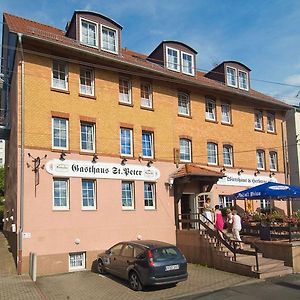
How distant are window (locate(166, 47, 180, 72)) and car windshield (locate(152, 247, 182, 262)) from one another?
42.4 ft

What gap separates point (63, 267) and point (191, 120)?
10561mm

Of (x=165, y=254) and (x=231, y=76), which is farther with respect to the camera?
(x=231, y=76)

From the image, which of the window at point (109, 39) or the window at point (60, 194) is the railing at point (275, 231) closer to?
the window at point (60, 194)

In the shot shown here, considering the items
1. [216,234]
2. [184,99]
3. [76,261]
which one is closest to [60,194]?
[76,261]

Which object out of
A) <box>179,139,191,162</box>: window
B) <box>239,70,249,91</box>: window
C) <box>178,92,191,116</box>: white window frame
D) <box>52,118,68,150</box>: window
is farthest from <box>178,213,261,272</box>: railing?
<box>239,70,249,91</box>: window

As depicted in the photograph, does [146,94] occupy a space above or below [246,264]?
above

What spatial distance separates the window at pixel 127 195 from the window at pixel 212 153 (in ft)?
18.5

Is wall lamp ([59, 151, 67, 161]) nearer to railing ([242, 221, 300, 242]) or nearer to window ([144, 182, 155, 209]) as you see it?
window ([144, 182, 155, 209])

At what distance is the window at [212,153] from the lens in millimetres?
24875

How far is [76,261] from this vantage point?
61.8 ft

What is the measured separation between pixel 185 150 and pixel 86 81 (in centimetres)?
668

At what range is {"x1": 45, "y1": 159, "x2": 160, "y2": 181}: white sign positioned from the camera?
18709 mm

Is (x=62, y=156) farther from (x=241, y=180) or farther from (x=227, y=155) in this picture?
(x=241, y=180)

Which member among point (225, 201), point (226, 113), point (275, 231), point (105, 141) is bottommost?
point (275, 231)
